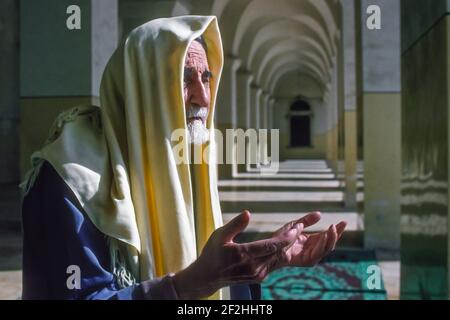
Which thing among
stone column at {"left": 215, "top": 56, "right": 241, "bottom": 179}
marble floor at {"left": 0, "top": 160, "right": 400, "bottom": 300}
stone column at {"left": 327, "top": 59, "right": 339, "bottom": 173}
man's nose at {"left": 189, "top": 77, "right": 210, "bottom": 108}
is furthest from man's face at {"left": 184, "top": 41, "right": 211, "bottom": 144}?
stone column at {"left": 215, "top": 56, "right": 241, "bottom": 179}

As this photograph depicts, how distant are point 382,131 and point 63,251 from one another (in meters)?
7.34

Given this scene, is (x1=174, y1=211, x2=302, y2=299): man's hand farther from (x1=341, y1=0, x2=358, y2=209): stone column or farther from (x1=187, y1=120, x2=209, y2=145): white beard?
(x1=341, y1=0, x2=358, y2=209): stone column

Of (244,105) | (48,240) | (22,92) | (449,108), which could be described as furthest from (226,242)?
Result: (244,105)

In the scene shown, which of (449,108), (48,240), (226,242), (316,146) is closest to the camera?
(226,242)

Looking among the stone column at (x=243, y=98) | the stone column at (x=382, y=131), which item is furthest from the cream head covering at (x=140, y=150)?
the stone column at (x=243, y=98)

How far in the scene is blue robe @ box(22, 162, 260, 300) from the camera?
1.59 m

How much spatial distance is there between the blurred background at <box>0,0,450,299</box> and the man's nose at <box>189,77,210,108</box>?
1016mm

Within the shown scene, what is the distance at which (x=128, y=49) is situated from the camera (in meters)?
1.80

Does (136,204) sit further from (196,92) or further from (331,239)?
(331,239)

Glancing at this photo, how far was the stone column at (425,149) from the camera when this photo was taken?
2.44 meters

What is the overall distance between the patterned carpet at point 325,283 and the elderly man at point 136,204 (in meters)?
3.68

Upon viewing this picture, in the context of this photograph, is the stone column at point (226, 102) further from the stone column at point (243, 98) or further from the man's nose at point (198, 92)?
the man's nose at point (198, 92)
